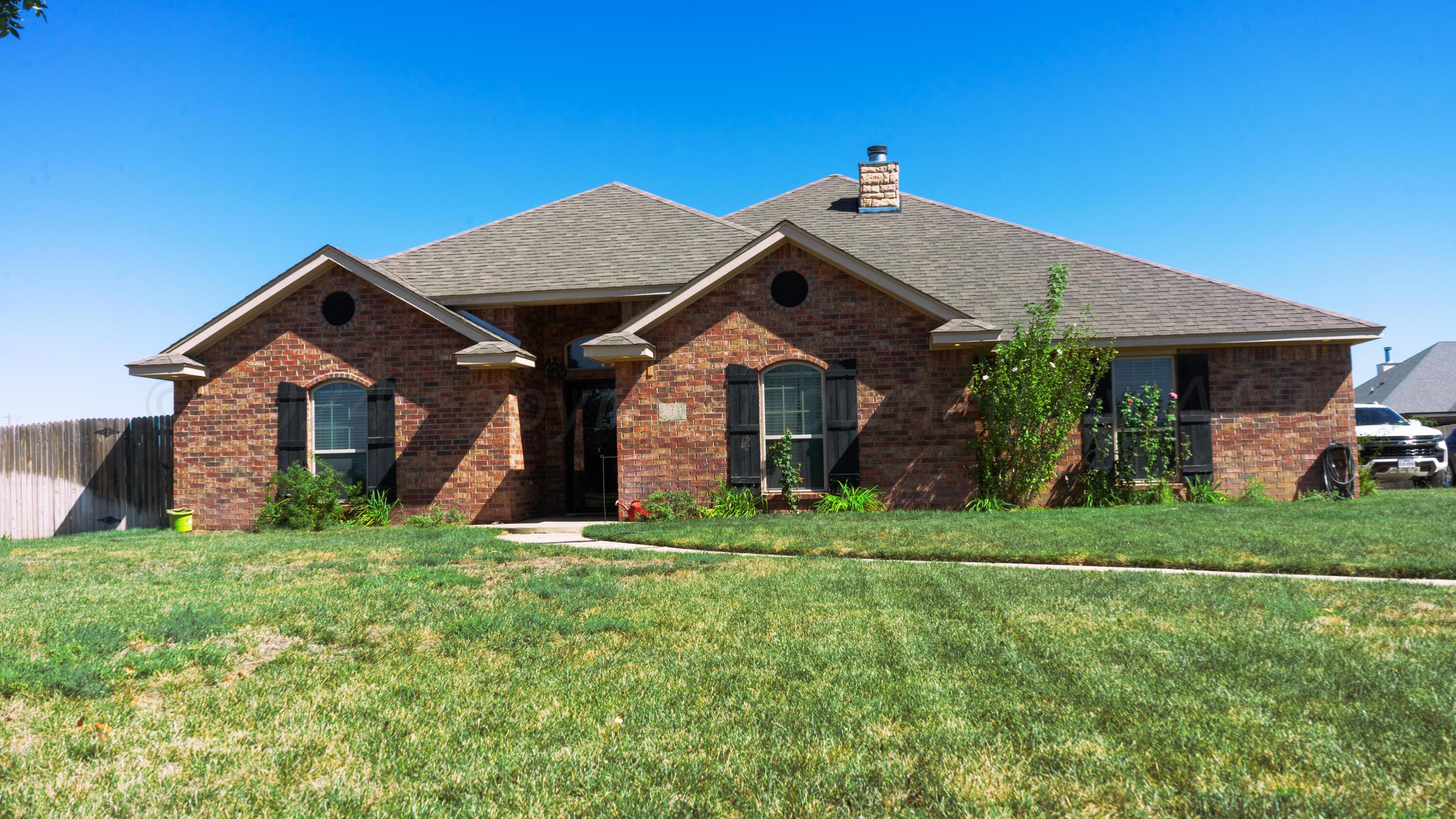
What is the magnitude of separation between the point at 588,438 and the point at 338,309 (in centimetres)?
457

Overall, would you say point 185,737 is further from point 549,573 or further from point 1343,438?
point 1343,438

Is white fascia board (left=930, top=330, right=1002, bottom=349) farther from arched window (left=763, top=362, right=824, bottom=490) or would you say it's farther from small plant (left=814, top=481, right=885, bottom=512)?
small plant (left=814, top=481, right=885, bottom=512)

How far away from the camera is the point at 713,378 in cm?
1242

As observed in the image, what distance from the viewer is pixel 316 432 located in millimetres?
12977

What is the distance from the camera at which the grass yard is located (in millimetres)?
2924

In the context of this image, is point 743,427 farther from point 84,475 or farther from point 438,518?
point 84,475

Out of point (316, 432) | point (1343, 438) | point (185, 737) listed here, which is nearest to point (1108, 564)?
point (185, 737)

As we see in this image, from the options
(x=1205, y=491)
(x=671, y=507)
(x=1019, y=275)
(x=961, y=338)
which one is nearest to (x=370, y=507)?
(x=671, y=507)

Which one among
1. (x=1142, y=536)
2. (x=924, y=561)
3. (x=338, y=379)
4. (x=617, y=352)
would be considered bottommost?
(x=924, y=561)

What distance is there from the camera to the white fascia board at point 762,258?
39.5 ft

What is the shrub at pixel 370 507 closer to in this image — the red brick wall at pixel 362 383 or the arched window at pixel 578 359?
the red brick wall at pixel 362 383

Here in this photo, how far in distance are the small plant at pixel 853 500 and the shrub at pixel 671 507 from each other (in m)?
1.84

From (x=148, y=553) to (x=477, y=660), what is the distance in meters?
6.66

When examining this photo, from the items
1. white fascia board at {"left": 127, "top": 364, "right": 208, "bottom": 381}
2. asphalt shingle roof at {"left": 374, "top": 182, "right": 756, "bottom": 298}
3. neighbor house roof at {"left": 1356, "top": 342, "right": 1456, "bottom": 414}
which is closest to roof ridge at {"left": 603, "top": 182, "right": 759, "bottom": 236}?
asphalt shingle roof at {"left": 374, "top": 182, "right": 756, "bottom": 298}
